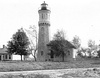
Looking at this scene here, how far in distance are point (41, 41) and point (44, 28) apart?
375cm

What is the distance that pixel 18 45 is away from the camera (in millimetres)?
46562

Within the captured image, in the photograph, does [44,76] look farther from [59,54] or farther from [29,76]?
[59,54]

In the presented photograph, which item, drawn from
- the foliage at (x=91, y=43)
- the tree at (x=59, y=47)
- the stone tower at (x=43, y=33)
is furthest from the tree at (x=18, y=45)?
the foliage at (x=91, y=43)

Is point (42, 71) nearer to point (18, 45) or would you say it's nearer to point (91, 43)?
point (18, 45)

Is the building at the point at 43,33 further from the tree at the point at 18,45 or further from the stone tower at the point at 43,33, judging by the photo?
the tree at the point at 18,45

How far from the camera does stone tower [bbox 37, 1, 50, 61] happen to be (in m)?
52.2

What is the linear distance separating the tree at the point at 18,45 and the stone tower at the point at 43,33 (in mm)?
5797

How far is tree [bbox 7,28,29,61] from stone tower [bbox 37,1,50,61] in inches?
228

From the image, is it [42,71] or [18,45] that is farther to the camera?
[18,45]

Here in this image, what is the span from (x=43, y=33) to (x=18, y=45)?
349 inches

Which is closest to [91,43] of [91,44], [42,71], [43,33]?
[91,44]

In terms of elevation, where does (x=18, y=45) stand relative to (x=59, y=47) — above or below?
above

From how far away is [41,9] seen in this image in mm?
52344

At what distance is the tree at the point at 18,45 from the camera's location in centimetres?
4650
